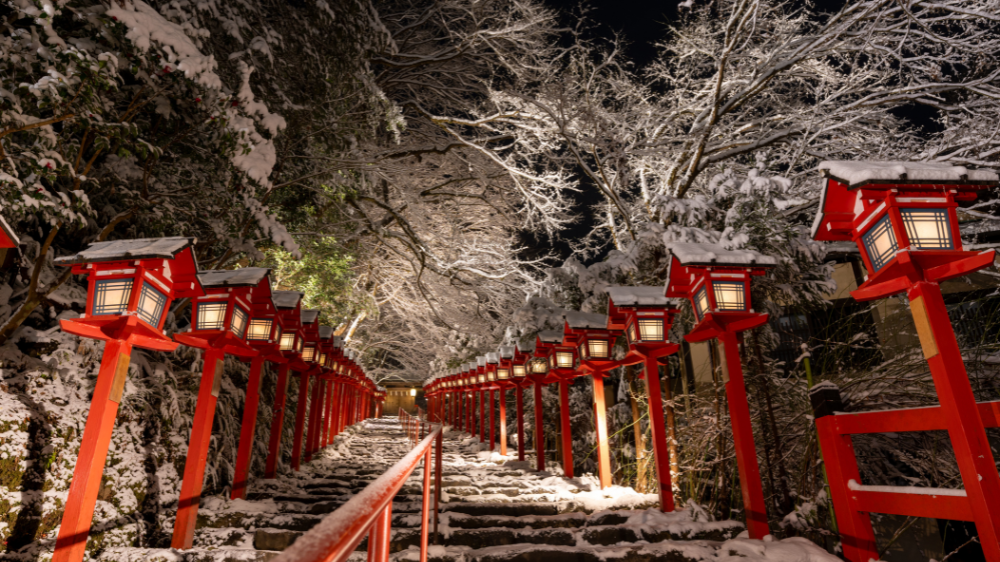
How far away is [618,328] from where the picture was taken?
8.43 m

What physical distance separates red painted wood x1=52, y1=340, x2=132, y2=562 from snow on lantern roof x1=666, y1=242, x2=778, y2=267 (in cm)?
565

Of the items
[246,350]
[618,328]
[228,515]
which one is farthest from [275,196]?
[618,328]

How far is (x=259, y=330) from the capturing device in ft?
24.6

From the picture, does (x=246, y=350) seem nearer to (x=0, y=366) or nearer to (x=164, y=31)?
(x=0, y=366)

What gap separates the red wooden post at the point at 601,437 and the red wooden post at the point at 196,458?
5908 mm

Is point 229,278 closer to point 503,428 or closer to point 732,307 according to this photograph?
point 732,307

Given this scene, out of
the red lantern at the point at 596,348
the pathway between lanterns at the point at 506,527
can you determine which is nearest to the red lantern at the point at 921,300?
the pathway between lanterns at the point at 506,527

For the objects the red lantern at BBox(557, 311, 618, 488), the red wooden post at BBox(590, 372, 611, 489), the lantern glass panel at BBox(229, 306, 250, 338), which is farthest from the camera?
the red lantern at BBox(557, 311, 618, 488)

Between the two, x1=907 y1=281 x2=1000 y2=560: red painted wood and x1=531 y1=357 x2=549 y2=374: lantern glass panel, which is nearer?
x1=907 y1=281 x2=1000 y2=560: red painted wood

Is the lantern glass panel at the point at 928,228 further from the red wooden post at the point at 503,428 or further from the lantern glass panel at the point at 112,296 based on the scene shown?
the red wooden post at the point at 503,428

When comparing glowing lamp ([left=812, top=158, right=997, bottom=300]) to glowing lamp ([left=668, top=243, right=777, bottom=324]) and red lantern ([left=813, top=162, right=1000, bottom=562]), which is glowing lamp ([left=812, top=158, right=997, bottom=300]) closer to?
red lantern ([left=813, top=162, right=1000, bottom=562])

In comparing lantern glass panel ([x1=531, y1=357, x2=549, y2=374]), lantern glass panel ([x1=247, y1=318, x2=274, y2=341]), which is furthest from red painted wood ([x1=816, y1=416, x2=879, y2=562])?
lantern glass panel ([x1=531, y1=357, x2=549, y2=374])

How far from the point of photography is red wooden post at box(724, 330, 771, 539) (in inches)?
200

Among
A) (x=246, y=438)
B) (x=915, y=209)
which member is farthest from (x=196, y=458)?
(x=915, y=209)
